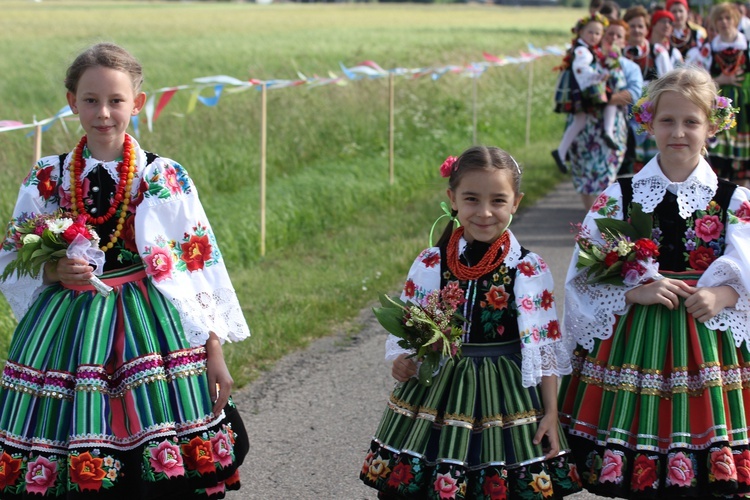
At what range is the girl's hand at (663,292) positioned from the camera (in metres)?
3.66

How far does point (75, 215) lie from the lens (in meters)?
3.69

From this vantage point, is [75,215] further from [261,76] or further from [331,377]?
[261,76]

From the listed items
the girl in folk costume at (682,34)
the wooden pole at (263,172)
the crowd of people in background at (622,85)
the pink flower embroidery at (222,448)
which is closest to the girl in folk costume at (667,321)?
the pink flower embroidery at (222,448)

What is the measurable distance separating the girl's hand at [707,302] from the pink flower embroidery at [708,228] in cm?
20

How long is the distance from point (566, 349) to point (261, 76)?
47.2 feet

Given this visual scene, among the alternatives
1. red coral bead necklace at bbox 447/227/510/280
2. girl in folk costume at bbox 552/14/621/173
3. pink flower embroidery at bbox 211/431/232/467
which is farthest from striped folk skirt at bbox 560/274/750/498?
girl in folk costume at bbox 552/14/621/173

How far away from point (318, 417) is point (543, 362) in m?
1.97

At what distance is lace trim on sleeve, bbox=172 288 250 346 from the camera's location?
12.0 feet

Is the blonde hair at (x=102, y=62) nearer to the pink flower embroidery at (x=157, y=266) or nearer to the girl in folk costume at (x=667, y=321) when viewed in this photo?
the pink flower embroidery at (x=157, y=266)

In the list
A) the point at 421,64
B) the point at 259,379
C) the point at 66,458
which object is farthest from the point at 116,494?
the point at 421,64

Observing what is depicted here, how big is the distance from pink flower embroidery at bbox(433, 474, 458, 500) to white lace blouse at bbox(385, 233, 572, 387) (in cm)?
40

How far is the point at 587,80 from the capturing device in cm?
932

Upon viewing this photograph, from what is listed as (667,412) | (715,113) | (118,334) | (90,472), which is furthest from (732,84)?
(90,472)

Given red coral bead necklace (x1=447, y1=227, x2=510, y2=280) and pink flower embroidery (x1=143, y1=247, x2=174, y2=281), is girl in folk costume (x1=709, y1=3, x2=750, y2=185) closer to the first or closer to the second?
red coral bead necklace (x1=447, y1=227, x2=510, y2=280)
